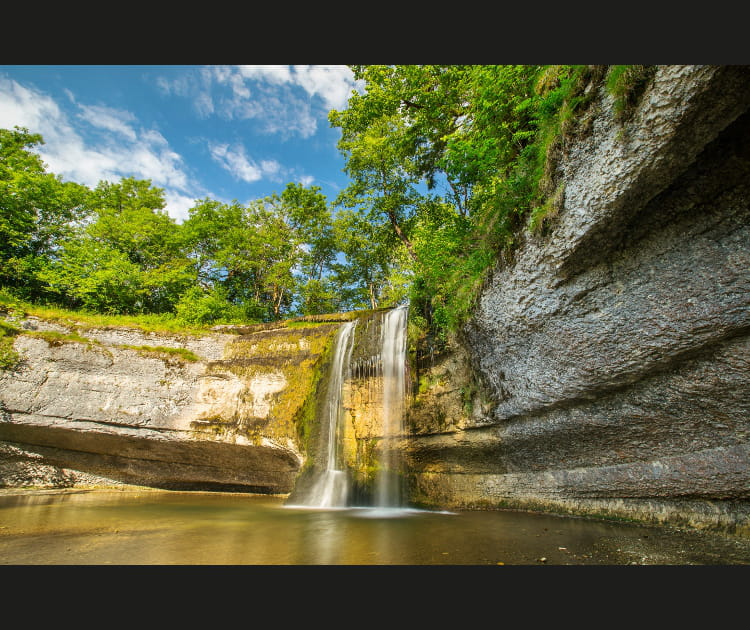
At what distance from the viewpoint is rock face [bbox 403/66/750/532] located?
139 inches

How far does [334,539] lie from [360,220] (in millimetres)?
17918

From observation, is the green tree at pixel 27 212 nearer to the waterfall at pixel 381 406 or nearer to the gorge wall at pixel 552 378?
the gorge wall at pixel 552 378

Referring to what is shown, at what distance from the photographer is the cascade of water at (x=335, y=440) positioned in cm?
960

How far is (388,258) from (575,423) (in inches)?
799

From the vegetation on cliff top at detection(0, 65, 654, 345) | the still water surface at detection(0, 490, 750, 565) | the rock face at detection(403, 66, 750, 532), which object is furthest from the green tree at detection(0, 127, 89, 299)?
the rock face at detection(403, 66, 750, 532)

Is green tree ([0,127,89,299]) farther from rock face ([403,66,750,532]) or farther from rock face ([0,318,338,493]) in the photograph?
rock face ([403,66,750,532])

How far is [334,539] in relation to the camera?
526 centimetres

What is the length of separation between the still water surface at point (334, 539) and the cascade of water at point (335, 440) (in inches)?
66.1

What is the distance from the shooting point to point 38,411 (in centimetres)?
1026

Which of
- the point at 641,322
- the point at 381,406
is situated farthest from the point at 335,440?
the point at 641,322

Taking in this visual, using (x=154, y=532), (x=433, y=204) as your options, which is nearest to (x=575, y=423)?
(x=154, y=532)

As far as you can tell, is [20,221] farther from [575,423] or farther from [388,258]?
[575,423]

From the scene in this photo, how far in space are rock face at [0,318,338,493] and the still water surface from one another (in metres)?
3.08

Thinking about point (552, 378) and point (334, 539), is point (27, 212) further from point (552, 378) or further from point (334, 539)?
point (552, 378)
